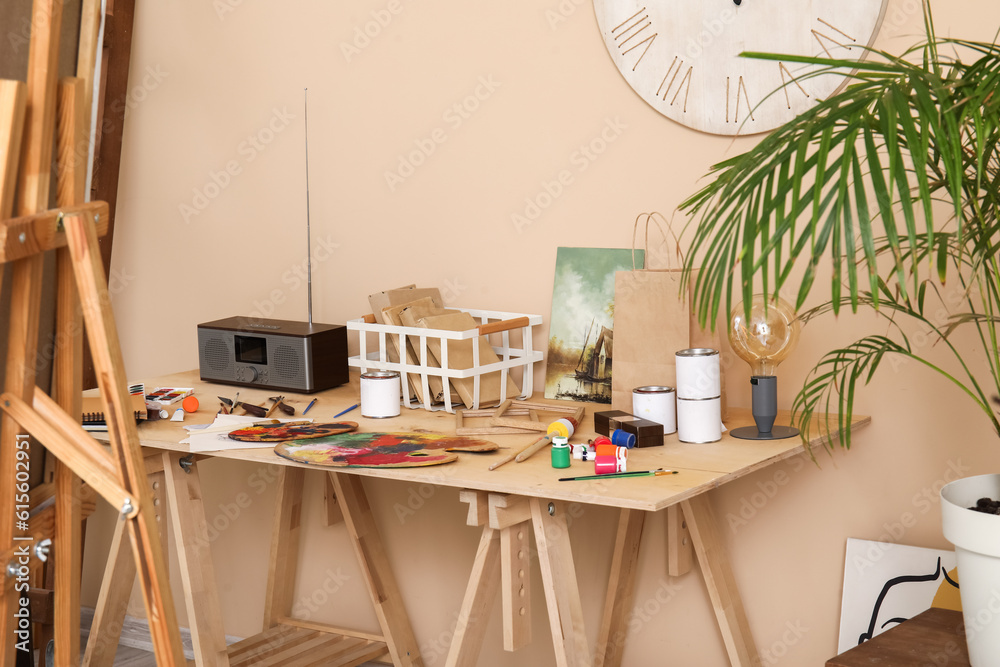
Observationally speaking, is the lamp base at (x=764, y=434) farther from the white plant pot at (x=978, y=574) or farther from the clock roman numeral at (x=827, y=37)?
the clock roman numeral at (x=827, y=37)

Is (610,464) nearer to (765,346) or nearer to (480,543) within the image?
(480,543)

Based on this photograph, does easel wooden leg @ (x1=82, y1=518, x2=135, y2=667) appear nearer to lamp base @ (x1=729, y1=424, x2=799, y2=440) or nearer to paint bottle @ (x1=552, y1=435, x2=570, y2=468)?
paint bottle @ (x1=552, y1=435, x2=570, y2=468)

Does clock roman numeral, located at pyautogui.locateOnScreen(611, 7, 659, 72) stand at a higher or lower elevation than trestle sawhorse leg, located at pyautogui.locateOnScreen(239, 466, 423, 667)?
higher

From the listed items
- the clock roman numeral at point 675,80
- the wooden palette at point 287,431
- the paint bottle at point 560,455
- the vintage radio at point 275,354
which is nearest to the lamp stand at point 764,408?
the paint bottle at point 560,455

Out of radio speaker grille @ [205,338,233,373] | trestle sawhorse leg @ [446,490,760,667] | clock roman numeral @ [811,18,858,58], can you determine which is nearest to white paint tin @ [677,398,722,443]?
trestle sawhorse leg @ [446,490,760,667]

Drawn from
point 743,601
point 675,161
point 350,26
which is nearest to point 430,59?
point 350,26

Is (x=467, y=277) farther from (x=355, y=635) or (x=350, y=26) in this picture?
(x=355, y=635)

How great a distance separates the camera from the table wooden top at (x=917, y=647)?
1.44 meters

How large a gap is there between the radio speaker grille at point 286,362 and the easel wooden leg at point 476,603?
742 millimetres

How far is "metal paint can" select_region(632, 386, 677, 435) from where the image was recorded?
5.86 ft

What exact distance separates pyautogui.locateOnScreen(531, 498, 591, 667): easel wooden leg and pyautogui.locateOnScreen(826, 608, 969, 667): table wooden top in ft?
1.25

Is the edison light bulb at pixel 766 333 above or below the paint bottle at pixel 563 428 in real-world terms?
above

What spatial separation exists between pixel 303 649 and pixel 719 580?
111cm

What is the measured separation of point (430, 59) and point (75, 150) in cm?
121
